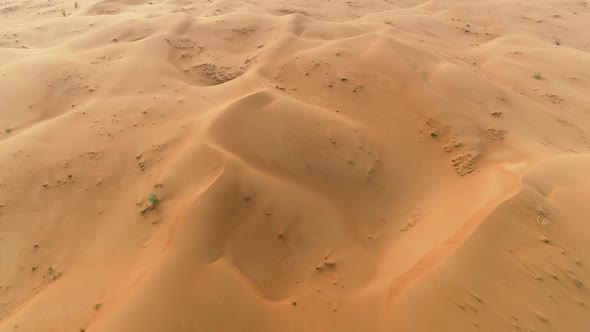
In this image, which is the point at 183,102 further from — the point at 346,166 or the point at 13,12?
the point at 13,12

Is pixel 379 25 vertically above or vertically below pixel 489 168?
above

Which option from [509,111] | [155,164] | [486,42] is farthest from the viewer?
[486,42]

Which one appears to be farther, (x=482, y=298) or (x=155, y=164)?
(x=155, y=164)

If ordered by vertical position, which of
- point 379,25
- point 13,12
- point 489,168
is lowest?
point 13,12

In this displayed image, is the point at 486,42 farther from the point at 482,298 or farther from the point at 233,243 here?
the point at 233,243

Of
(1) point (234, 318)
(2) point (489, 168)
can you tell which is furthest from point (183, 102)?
(2) point (489, 168)

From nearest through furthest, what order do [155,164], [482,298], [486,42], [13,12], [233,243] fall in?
[482,298]
[233,243]
[155,164]
[486,42]
[13,12]
